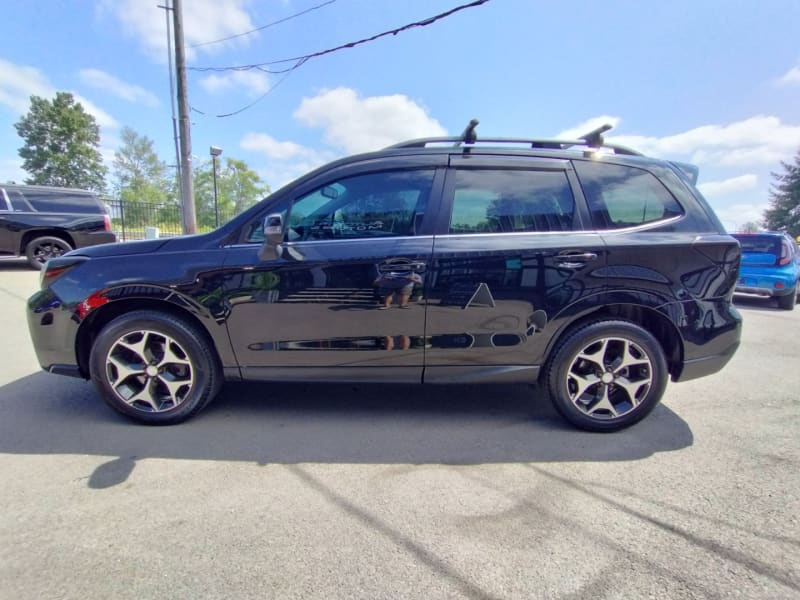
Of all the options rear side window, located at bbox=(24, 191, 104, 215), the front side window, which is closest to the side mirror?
the front side window

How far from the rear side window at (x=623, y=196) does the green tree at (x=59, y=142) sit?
184 feet

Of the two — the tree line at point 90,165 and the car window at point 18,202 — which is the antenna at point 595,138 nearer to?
the car window at point 18,202

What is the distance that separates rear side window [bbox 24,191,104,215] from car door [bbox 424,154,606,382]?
35.1ft

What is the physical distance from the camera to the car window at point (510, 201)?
2.69 metres

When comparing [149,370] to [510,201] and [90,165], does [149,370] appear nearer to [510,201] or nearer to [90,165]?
[510,201]

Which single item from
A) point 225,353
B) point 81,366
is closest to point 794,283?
point 225,353

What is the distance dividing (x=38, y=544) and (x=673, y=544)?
9.13 ft

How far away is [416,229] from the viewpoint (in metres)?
2.66

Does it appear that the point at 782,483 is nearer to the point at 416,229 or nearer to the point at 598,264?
the point at 598,264

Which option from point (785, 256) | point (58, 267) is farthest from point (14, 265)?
point (785, 256)

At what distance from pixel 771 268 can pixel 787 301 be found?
2.52 feet

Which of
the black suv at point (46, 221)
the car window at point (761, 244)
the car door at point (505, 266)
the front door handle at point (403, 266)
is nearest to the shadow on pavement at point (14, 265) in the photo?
the black suv at point (46, 221)

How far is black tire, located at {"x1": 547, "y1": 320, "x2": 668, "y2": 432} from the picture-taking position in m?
2.68

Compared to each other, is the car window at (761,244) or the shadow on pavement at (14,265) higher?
the car window at (761,244)
